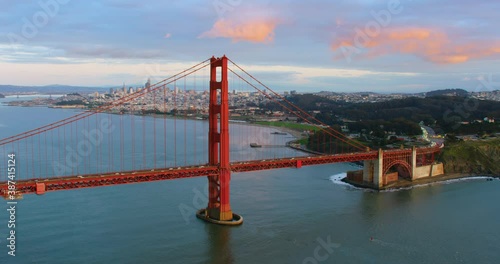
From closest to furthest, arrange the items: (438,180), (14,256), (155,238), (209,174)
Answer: (14,256) < (155,238) < (209,174) < (438,180)

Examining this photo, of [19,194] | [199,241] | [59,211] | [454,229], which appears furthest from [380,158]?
[19,194]

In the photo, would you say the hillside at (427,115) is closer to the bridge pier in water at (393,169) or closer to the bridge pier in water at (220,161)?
the bridge pier in water at (393,169)

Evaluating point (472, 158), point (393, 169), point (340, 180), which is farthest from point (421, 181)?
point (472, 158)

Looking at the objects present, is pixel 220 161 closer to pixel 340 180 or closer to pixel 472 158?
pixel 340 180

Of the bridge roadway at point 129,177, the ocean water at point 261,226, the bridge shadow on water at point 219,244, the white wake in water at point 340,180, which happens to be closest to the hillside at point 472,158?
the ocean water at point 261,226

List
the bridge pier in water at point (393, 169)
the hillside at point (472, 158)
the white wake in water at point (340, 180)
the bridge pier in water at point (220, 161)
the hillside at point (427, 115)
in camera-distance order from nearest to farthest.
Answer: the bridge pier in water at point (220, 161), the white wake in water at point (340, 180), the bridge pier in water at point (393, 169), the hillside at point (472, 158), the hillside at point (427, 115)

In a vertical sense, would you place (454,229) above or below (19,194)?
below

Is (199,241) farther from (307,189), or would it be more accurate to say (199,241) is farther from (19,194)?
(307,189)
